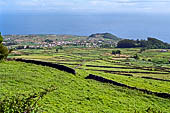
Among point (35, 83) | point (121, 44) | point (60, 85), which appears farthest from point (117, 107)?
point (121, 44)

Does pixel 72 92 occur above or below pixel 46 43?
below

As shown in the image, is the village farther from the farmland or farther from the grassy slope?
the grassy slope

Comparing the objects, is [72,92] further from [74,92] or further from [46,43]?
[46,43]

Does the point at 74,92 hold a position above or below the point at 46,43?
below

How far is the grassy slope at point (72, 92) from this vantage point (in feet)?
50.6

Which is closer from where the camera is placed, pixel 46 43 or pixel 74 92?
pixel 74 92

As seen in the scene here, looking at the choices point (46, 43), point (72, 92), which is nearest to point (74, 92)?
point (72, 92)

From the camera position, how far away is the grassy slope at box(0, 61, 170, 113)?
15.4 m

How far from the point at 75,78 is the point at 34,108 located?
1150 centimetres

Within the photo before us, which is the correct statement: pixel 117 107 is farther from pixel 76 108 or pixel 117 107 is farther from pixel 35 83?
pixel 35 83

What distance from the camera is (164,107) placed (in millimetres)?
17562

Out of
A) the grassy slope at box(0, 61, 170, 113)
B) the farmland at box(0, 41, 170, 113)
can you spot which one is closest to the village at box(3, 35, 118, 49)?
the farmland at box(0, 41, 170, 113)

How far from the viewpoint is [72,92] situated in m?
17.7

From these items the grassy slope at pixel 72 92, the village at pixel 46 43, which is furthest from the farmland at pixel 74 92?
the village at pixel 46 43
